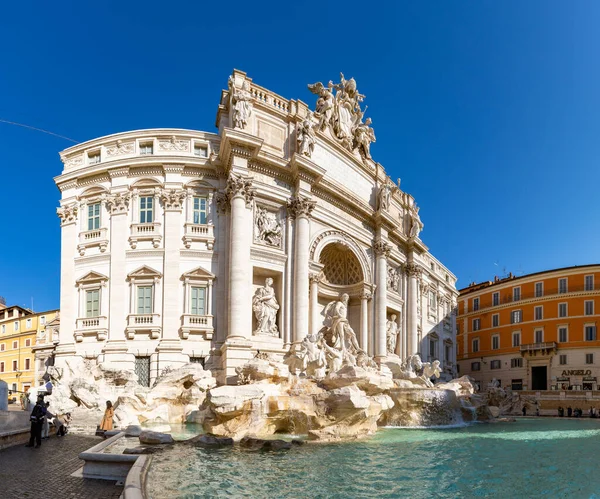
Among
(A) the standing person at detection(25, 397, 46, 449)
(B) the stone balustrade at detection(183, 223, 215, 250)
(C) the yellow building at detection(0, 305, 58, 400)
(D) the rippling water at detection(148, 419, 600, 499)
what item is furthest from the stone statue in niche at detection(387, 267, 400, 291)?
(C) the yellow building at detection(0, 305, 58, 400)

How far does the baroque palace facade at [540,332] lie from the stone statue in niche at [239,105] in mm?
33024

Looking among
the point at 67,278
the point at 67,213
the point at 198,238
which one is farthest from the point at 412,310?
the point at 67,213

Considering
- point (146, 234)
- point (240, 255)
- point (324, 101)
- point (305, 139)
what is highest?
point (324, 101)

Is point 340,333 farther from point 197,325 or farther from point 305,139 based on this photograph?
point 305,139

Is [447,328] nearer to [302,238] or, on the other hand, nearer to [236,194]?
[302,238]

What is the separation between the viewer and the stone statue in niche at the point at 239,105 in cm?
2200

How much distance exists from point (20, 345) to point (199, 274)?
32.9 metres

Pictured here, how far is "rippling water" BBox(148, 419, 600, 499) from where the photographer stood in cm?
778

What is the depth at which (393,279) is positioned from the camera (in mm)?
32938

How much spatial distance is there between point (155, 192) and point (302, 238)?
6.98 metres

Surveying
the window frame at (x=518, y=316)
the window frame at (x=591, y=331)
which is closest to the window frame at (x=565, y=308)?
the window frame at (x=591, y=331)

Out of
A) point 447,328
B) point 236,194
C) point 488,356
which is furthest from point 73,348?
point 488,356

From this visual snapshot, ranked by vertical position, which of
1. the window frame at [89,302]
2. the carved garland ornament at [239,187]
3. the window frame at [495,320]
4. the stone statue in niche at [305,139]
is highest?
the stone statue in niche at [305,139]

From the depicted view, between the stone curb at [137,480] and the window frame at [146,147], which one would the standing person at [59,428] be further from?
the window frame at [146,147]
